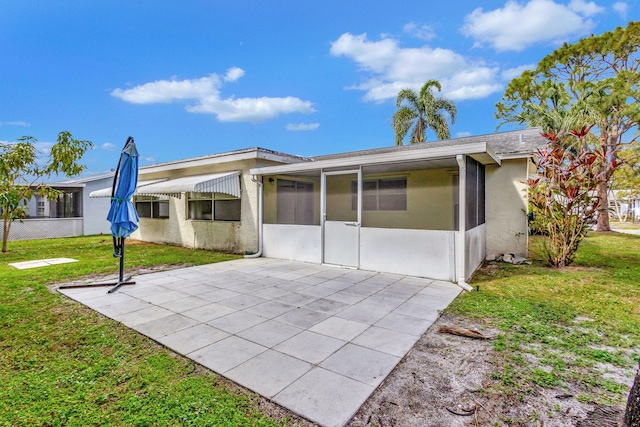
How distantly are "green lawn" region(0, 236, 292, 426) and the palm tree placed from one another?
1047 inches

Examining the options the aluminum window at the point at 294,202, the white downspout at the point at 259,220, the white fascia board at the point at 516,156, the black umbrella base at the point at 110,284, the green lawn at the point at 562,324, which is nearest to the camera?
the green lawn at the point at 562,324

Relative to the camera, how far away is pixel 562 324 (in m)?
5.45

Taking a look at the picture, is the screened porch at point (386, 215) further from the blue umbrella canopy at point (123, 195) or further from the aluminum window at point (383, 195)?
the blue umbrella canopy at point (123, 195)

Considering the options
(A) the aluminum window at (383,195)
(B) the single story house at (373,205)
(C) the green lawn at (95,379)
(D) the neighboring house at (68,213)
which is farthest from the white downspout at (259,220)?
(D) the neighboring house at (68,213)

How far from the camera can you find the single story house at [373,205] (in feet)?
28.1

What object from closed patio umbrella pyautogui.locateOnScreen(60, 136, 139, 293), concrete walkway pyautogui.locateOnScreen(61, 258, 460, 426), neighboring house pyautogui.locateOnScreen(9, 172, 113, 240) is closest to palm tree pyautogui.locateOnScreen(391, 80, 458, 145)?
concrete walkway pyautogui.locateOnScreen(61, 258, 460, 426)

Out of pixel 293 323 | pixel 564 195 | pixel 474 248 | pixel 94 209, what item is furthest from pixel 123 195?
pixel 94 209

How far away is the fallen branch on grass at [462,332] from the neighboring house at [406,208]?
10.1 feet

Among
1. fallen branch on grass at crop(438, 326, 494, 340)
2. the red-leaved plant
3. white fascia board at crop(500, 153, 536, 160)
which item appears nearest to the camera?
fallen branch on grass at crop(438, 326, 494, 340)

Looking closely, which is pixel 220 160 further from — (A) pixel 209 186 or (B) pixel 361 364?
(B) pixel 361 364

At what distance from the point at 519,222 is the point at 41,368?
13379 millimetres

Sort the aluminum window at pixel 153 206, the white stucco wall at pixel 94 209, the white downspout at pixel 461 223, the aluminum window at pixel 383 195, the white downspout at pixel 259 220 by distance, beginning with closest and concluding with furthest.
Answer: the white downspout at pixel 461 223 < the aluminum window at pixel 383 195 < the white downspout at pixel 259 220 < the aluminum window at pixel 153 206 < the white stucco wall at pixel 94 209

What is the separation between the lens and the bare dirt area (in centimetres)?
296

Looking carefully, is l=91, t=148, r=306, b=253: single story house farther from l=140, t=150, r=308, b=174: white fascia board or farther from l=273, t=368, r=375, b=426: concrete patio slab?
l=273, t=368, r=375, b=426: concrete patio slab
